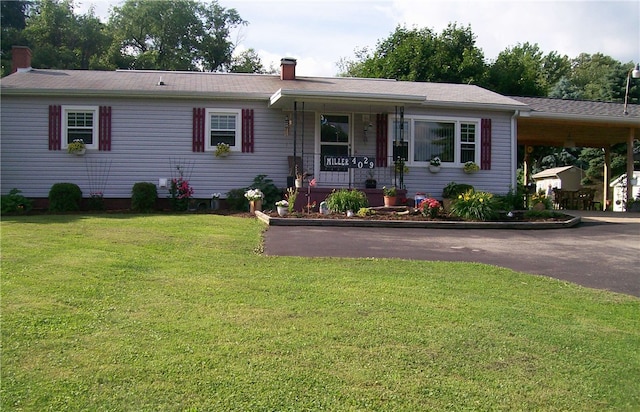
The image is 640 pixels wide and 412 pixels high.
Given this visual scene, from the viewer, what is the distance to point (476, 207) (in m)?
13.2

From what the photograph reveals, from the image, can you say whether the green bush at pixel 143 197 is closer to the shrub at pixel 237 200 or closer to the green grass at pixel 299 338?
the shrub at pixel 237 200

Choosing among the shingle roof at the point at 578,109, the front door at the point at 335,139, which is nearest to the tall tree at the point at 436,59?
A: the shingle roof at the point at 578,109

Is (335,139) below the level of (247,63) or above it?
below

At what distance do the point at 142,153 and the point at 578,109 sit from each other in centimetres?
1392

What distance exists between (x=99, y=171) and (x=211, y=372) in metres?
13.0

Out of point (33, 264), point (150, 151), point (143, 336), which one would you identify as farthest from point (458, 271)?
point (150, 151)

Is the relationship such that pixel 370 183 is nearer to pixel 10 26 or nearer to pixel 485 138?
pixel 485 138

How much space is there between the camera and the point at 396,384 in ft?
12.3

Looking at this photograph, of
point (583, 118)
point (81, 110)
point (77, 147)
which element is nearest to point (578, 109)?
point (583, 118)

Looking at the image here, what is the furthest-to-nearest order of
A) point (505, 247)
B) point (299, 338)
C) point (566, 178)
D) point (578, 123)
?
point (566, 178) < point (578, 123) < point (505, 247) < point (299, 338)

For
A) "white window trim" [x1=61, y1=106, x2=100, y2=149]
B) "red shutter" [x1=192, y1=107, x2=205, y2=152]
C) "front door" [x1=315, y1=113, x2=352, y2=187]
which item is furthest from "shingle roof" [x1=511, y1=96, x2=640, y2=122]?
"white window trim" [x1=61, y1=106, x2=100, y2=149]

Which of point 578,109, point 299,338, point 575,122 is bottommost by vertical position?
point 299,338

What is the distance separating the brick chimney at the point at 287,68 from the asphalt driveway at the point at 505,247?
26.7 feet

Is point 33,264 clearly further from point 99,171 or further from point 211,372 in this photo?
point 99,171
